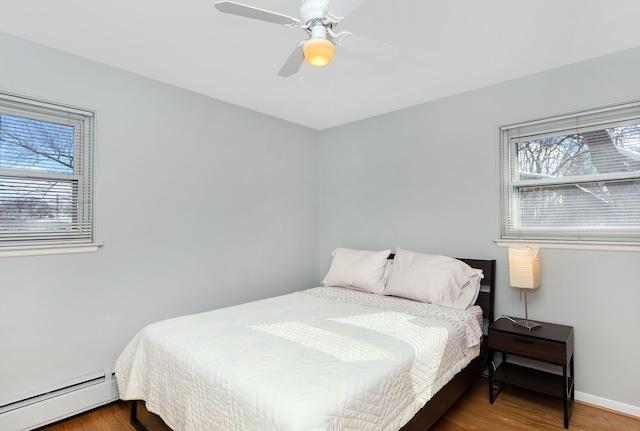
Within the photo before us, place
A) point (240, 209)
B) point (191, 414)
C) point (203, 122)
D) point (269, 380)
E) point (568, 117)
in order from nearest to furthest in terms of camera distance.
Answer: point (269, 380), point (191, 414), point (568, 117), point (203, 122), point (240, 209)

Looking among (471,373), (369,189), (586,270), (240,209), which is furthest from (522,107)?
(240,209)

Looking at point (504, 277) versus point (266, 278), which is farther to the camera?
point (266, 278)

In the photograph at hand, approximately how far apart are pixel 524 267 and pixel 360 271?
52.6 inches

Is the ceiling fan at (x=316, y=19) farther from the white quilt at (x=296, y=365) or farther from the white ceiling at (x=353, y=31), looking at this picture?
the white quilt at (x=296, y=365)

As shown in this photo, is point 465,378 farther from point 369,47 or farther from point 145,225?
point 145,225

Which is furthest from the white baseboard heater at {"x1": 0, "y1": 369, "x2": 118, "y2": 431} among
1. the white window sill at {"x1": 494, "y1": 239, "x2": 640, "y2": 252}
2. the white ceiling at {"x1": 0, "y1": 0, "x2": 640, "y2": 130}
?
the white window sill at {"x1": 494, "y1": 239, "x2": 640, "y2": 252}

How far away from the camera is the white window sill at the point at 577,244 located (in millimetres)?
2281

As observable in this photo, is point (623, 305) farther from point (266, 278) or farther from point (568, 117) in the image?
point (266, 278)

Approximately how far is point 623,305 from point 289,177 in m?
3.07

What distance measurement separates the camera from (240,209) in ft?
11.1

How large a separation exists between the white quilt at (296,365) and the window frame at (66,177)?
2.92 ft

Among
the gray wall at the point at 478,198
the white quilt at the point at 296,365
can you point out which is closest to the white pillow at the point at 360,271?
the gray wall at the point at 478,198

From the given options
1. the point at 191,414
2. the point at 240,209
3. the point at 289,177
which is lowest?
the point at 191,414

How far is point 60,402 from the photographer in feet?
7.25
